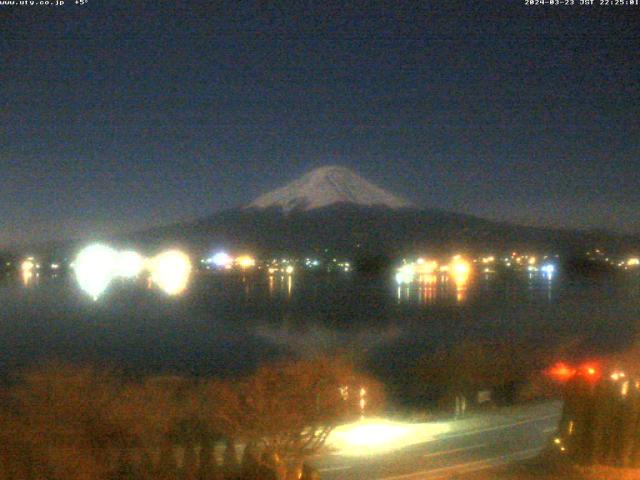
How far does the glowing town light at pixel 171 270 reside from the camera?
1177 inches

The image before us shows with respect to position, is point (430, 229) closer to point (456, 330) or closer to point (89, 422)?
point (456, 330)

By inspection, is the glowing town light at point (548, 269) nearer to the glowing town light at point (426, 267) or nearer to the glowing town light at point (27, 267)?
the glowing town light at point (426, 267)

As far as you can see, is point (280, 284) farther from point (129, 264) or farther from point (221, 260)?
A: point (129, 264)

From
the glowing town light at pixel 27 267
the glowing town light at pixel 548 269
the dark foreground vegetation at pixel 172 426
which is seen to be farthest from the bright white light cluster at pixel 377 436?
the glowing town light at pixel 27 267

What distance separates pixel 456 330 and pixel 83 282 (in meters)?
18.6

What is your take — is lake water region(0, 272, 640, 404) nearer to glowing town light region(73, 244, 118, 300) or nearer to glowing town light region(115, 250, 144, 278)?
glowing town light region(73, 244, 118, 300)

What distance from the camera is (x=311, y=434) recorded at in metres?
5.76

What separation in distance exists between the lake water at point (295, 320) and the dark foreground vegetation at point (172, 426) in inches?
183

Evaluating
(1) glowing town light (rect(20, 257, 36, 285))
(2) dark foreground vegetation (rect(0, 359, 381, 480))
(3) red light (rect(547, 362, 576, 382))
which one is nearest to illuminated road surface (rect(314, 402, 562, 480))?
(2) dark foreground vegetation (rect(0, 359, 381, 480))

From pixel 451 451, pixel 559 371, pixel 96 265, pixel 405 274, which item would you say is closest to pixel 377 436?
pixel 451 451

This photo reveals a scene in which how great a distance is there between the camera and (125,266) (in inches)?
1545

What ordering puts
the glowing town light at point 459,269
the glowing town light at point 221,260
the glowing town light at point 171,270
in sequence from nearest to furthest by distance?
1. the glowing town light at point 171,270
2. the glowing town light at point 459,269
3. the glowing town light at point 221,260

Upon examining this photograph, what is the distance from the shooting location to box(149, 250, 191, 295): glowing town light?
2989 centimetres

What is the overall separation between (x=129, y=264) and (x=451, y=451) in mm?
35439
